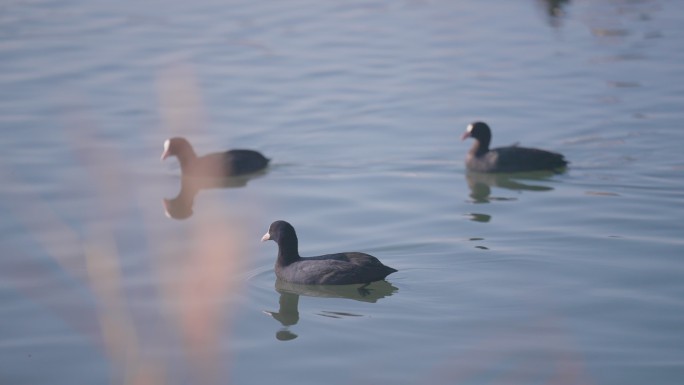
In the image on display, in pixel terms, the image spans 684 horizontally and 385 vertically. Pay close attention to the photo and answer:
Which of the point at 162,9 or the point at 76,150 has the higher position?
the point at 162,9

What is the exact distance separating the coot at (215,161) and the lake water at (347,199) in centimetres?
29

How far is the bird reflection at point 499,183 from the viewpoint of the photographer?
16062 mm

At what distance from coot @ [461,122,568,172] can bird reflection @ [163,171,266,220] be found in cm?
337

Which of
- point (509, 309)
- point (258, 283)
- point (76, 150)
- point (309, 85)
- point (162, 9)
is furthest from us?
point (162, 9)

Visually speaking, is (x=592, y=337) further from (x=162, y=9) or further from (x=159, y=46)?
(x=162, y=9)

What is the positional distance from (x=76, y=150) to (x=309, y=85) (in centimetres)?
619

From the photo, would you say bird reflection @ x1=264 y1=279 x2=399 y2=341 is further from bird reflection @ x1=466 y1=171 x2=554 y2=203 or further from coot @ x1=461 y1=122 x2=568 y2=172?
coot @ x1=461 y1=122 x2=568 y2=172

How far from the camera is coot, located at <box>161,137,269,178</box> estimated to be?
16875 mm

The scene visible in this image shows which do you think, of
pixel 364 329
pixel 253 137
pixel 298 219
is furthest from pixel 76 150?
pixel 364 329

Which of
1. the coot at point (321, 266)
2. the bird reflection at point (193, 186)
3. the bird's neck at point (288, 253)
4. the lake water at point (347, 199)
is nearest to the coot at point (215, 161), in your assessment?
the bird reflection at point (193, 186)

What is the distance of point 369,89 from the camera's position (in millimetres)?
22578

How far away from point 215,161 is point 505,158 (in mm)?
4474

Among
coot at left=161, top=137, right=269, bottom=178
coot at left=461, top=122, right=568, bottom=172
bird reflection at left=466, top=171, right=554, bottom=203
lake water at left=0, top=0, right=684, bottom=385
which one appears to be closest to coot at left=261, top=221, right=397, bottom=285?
lake water at left=0, top=0, right=684, bottom=385

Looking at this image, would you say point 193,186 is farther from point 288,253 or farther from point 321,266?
point 321,266
